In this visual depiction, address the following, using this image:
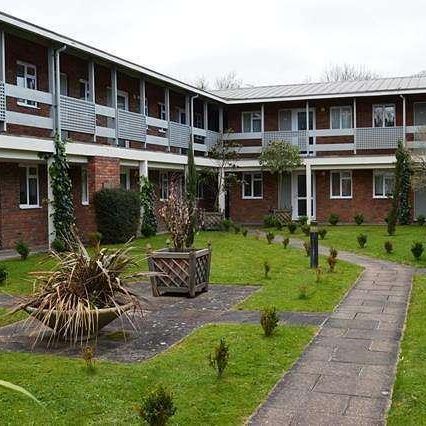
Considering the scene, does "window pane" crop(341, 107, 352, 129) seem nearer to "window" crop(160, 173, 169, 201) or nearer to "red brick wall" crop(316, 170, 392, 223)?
"red brick wall" crop(316, 170, 392, 223)

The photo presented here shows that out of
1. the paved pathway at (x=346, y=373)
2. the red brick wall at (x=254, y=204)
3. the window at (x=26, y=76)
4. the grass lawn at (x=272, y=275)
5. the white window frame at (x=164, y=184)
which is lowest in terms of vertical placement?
the paved pathway at (x=346, y=373)

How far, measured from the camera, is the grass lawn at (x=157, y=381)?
4680 millimetres

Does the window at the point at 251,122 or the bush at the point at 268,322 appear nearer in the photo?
the bush at the point at 268,322

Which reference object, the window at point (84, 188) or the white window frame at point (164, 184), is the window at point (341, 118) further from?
the window at point (84, 188)

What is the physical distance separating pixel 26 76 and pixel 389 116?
17.4 meters

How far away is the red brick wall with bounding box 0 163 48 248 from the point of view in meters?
17.3

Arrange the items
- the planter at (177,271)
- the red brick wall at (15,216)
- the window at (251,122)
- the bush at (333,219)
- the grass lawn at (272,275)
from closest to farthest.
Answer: the grass lawn at (272,275)
the planter at (177,271)
the red brick wall at (15,216)
the bush at (333,219)
the window at (251,122)

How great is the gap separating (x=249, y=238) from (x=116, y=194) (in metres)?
4.75

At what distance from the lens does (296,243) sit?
1927 cm

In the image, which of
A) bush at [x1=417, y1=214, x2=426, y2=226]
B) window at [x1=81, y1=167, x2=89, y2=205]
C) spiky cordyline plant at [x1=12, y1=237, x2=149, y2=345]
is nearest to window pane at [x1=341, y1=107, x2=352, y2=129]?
bush at [x1=417, y1=214, x2=426, y2=226]

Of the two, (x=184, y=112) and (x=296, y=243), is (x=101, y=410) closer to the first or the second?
(x=296, y=243)

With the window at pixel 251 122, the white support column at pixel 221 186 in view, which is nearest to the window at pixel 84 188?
the white support column at pixel 221 186

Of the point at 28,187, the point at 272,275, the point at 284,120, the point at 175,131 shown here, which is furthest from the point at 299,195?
the point at 272,275

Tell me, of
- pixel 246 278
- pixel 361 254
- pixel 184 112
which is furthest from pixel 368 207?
pixel 246 278
